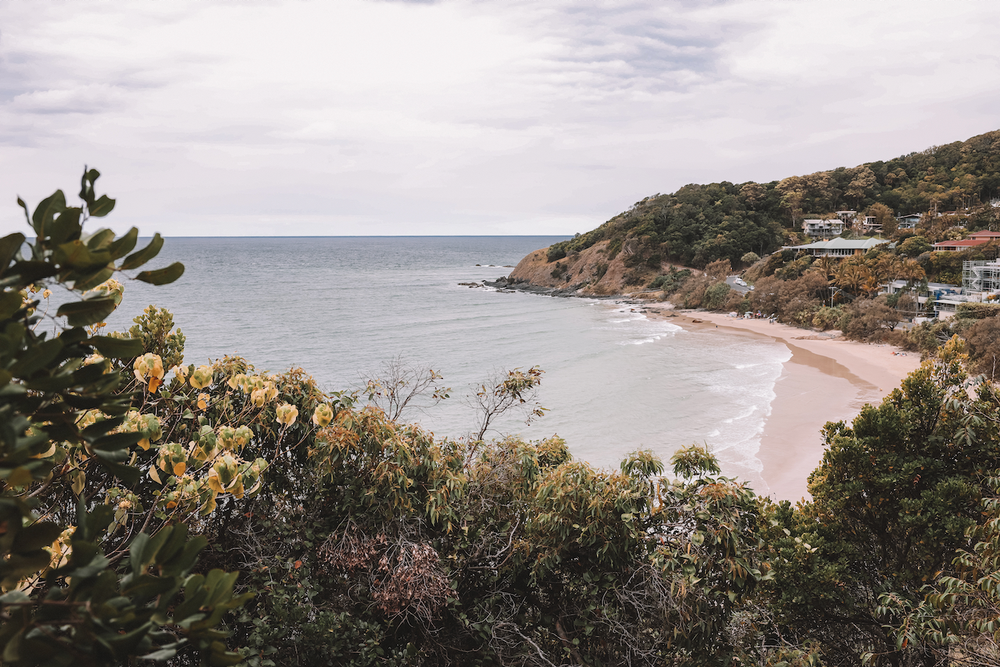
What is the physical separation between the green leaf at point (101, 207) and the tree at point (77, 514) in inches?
1.4

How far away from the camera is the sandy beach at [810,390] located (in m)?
16.7

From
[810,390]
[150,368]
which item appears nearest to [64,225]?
[150,368]

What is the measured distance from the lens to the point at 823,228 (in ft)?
213

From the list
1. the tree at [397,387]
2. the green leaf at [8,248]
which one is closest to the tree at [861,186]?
the tree at [397,387]

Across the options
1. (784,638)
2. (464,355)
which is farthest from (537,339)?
(784,638)

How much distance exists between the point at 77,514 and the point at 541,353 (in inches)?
1219

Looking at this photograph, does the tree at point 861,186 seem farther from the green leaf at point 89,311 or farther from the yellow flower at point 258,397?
the green leaf at point 89,311

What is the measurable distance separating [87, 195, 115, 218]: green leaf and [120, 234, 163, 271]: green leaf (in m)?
0.14

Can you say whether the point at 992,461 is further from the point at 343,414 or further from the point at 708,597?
the point at 343,414

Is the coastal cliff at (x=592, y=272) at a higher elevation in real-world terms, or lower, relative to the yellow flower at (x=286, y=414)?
higher

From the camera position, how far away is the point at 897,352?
103ft

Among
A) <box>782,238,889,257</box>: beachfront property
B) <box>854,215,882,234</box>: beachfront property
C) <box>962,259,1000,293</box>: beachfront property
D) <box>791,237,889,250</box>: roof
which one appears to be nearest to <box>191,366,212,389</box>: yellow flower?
<box>962,259,1000,293</box>: beachfront property

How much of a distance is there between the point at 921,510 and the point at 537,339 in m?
29.6

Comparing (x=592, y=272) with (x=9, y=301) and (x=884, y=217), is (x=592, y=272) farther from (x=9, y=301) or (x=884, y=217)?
(x=9, y=301)
